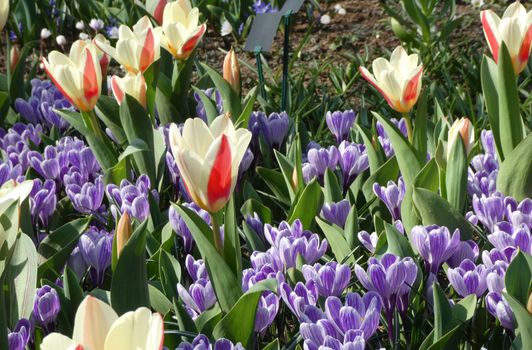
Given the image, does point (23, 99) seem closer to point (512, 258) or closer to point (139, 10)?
point (139, 10)

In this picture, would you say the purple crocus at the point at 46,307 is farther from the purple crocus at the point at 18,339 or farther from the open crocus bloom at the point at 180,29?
the open crocus bloom at the point at 180,29

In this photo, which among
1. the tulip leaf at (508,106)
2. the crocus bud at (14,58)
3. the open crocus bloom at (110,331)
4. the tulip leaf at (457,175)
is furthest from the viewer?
the crocus bud at (14,58)

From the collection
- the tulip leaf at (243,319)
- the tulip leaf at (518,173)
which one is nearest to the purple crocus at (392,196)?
the tulip leaf at (518,173)

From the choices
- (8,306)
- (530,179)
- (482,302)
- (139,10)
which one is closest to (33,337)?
(8,306)

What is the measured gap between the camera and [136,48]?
2.15 m

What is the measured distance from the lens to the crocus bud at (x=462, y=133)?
169 cm

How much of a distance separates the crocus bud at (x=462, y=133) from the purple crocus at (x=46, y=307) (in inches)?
30.8

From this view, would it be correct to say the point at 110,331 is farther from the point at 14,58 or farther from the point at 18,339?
the point at 14,58

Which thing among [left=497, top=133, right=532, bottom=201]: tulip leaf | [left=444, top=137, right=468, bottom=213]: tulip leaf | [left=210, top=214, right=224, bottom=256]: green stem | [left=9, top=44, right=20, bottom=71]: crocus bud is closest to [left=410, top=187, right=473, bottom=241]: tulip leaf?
[left=444, top=137, right=468, bottom=213]: tulip leaf

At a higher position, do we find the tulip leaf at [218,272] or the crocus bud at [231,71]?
the crocus bud at [231,71]

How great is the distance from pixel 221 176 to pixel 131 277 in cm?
19

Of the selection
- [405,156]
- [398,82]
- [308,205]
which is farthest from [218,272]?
[398,82]

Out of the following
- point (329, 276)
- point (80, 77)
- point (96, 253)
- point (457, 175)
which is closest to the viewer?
point (329, 276)

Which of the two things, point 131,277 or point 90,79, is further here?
point 90,79
